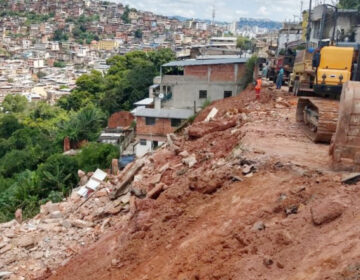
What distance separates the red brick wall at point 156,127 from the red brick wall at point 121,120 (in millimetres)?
8046

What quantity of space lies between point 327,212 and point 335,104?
5.44m

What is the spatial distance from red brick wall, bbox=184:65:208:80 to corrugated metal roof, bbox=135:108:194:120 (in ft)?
8.04

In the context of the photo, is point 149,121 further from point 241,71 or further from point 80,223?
point 80,223

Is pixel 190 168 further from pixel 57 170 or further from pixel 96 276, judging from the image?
pixel 57 170

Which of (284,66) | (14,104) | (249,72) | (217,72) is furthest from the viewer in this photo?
(14,104)

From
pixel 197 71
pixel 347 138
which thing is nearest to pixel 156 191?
pixel 347 138

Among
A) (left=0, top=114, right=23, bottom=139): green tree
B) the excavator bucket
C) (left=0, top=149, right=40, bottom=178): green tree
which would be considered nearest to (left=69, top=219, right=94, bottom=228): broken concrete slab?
the excavator bucket

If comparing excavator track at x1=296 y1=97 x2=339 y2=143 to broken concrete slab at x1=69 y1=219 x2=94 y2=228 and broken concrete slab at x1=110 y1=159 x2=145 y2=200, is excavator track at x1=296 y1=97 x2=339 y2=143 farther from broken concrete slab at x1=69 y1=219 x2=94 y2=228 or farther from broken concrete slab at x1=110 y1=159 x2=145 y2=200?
broken concrete slab at x1=69 y1=219 x2=94 y2=228

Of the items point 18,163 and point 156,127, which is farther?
point 18,163

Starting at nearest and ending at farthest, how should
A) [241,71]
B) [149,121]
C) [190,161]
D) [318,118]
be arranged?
[318,118] → [190,161] → [149,121] → [241,71]

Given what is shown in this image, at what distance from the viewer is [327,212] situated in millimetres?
5574

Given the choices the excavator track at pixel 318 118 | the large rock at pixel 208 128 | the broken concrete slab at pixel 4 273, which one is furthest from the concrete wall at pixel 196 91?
the broken concrete slab at pixel 4 273

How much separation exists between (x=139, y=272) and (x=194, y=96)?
20704 millimetres

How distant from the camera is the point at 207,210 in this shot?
7316 millimetres
